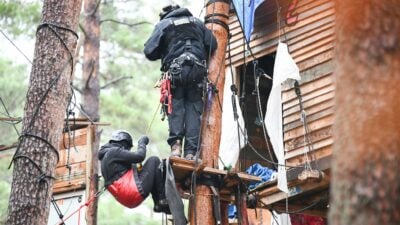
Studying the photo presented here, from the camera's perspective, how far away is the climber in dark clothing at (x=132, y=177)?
29.6 feet

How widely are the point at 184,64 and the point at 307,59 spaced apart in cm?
258

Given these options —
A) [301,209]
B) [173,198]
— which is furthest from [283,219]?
[173,198]

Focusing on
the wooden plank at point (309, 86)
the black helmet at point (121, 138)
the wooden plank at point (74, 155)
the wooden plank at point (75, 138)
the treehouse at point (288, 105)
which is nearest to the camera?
the black helmet at point (121, 138)

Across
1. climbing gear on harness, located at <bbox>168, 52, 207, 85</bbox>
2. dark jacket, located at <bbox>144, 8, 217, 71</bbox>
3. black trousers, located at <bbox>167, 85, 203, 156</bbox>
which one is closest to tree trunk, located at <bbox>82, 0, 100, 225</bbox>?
dark jacket, located at <bbox>144, 8, 217, 71</bbox>

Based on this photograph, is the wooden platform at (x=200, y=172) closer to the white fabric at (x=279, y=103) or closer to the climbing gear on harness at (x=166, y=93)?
the climbing gear on harness at (x=166, y=93)

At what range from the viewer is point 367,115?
409cm

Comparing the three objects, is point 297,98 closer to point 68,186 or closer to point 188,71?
point 188,71

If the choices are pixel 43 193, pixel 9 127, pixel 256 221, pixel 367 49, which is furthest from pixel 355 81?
pixel 9 127

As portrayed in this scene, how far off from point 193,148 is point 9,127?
15.2m

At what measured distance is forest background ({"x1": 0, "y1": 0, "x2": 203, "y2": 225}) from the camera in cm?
2197

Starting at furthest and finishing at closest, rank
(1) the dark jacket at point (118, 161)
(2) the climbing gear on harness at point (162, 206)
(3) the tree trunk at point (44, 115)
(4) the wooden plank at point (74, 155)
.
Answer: (4) the wooden plank at point (74, 155)
(1) the dark jacket at point (118, 161)
(2) the climbing gear on harness at point (162, 206)
(3) the tree trunk at point (44, 115)

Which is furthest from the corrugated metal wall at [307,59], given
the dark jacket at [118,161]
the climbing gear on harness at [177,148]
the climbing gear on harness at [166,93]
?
the dark jacket at [118,161]

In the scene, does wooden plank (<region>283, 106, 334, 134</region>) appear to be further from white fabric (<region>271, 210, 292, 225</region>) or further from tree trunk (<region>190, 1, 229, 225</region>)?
tree trunk (<region>190, 1, 229, 225</region>)

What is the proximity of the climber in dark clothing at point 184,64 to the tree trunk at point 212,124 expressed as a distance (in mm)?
105
